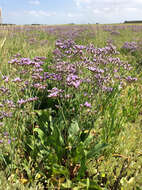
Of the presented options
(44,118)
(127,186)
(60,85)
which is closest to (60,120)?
(44,118)

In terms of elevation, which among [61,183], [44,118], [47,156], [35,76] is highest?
[35,76]

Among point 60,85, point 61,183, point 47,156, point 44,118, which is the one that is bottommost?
point 61,183

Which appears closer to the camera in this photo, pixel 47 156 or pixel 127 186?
pixel 127 186

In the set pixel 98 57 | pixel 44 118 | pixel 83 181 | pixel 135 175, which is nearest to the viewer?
pixel 83 181

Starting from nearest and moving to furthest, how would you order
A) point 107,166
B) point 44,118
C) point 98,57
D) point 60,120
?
point 107,166 < point 60,120 < point 44,118 < point 98,57

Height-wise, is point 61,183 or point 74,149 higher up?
point 74,149

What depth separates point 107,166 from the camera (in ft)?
7.59

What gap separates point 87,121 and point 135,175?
3.16 feet

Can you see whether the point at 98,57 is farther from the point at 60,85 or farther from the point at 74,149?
the point at 74,149

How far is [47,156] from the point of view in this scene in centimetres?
220

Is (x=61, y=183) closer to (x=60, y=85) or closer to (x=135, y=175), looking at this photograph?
(x=135, y=175)

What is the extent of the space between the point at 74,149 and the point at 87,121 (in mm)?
497

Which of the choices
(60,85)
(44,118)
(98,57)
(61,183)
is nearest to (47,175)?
(61,183)

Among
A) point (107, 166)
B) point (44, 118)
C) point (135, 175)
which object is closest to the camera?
point (135, 175)
